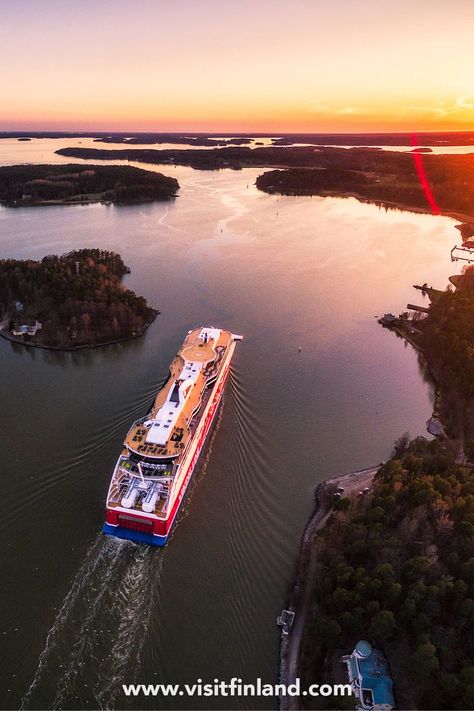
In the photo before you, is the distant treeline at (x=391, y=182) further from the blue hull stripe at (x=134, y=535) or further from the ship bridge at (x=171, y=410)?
the blue hull stripe at (x=134, y=535)

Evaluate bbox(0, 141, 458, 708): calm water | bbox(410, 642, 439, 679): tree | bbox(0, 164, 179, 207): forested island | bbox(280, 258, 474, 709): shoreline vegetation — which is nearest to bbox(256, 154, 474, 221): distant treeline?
bbox(0, 164, 179, 207): forested island

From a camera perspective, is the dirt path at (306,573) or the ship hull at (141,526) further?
the ship hull at (141,526)

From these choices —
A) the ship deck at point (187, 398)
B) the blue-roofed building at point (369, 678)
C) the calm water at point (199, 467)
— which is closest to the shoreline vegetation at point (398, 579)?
the blue-roofed building at point (369, 678)

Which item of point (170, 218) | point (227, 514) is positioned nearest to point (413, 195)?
point (170, 218)

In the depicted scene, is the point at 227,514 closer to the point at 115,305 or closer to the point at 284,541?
the point at 284,541

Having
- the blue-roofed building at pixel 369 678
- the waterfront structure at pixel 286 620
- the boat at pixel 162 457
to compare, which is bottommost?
the waterfront structure at pixel 286 620

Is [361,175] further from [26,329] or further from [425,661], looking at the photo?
[425,661]

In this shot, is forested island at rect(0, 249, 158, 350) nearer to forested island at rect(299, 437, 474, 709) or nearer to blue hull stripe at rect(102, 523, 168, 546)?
blue hull stripe at rect(102, 523, 168, 546)
